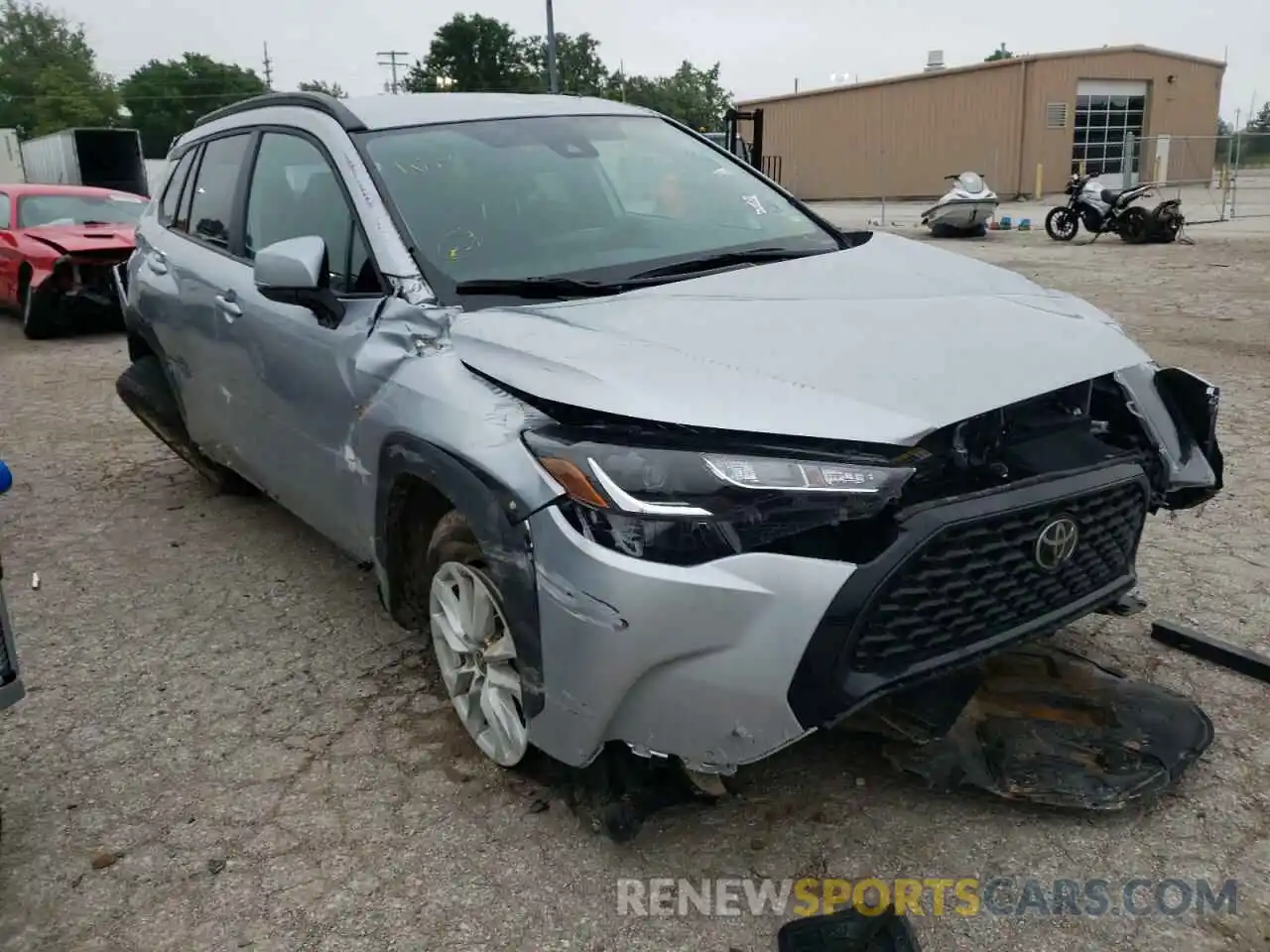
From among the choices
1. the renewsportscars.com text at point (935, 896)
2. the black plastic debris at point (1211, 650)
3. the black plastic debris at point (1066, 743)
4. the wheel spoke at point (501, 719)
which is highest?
the wheel spoke at point (501, 719)

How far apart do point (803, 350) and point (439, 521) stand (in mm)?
1129

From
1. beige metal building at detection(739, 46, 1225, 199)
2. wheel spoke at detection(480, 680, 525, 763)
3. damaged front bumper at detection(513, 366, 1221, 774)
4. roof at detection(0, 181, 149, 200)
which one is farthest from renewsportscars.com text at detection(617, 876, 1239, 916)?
beige metal building at detection(739, 46, 1225, 199)

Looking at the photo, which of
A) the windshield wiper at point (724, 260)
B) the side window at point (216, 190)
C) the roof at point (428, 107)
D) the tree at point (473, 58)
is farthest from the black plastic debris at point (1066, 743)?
the tree at point (473, 58)

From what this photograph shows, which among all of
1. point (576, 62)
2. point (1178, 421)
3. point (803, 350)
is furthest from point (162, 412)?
point (576, 62)

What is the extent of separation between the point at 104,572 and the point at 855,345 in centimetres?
350

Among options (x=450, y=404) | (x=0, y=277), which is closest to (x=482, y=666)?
(x=450, y=404)

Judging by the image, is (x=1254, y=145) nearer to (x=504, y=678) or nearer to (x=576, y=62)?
(x=504, y=678)

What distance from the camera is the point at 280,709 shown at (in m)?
3.37

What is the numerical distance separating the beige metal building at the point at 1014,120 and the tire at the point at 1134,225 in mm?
11359

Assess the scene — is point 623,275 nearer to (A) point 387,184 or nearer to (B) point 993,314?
→ (A) point 387,184

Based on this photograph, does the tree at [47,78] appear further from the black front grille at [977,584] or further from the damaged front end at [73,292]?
the black front grille at [977,584]

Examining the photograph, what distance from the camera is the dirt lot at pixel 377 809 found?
7.93ft

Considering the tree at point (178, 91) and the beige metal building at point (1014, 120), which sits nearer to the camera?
the beige metal building at point (1014, 120)

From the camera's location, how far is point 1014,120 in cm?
2886
